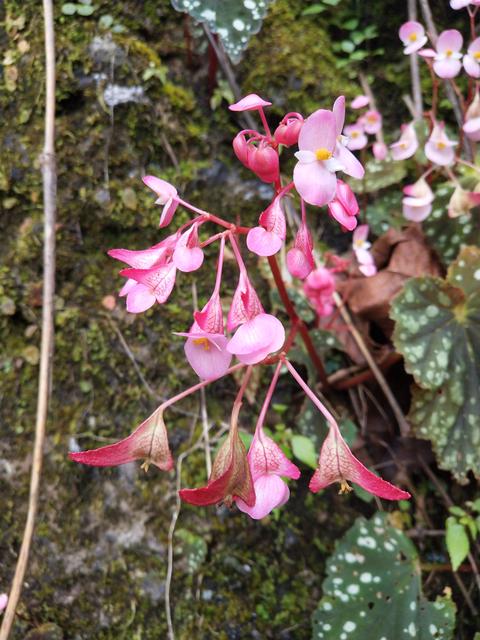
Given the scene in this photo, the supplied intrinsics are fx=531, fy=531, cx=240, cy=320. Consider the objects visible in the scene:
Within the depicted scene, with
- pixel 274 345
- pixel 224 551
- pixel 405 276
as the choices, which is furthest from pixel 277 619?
pixel 405 276

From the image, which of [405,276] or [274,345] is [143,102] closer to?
[405,276]

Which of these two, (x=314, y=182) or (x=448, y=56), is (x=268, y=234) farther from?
(x=448, y=56)

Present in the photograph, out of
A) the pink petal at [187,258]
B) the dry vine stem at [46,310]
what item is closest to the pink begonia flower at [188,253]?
the pink petal at [187,258]

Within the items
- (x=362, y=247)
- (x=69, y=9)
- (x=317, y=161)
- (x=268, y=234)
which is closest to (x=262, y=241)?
(x=268, y=234)

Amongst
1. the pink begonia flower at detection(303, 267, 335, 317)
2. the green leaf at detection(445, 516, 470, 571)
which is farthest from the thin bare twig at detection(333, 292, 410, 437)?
the green leaf at detection(445, 516, 470, 571)

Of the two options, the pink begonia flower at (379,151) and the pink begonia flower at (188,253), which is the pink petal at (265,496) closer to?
the pink begonia flower at (188,253)

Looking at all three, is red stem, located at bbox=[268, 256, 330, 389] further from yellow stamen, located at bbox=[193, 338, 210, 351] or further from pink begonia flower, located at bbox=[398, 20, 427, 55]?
pink begonia flower, located at bbox=[398, 20, 427, 55]

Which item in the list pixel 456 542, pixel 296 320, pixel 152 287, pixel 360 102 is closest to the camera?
pixel 152 287
